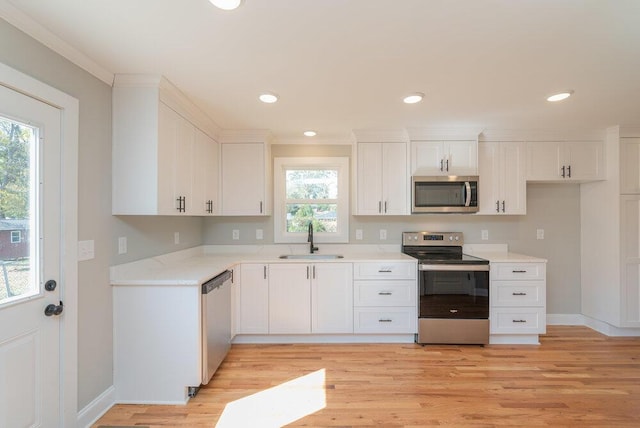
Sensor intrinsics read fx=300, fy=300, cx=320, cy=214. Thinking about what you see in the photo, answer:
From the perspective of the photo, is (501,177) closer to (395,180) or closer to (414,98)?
(395,180)

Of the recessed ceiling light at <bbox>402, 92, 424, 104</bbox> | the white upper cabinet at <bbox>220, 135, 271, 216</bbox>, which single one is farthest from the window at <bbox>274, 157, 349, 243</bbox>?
the recessed ceiling light at <bbox>402, 92, 424, 104</bbox>

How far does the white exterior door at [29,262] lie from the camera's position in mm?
1424

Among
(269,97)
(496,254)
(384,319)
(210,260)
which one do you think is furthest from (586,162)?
(210,260)

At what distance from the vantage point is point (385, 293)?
3.11m

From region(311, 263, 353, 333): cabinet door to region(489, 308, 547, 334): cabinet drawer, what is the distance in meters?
1.47

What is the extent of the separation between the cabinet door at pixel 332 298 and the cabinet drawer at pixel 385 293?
9 cm

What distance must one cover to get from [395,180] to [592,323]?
114 inches

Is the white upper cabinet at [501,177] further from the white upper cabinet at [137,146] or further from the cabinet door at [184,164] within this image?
the white upper cabinet at [137,146]

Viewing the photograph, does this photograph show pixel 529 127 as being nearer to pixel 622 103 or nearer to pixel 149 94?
pixel 622 103

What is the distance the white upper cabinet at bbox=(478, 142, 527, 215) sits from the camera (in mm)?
3334

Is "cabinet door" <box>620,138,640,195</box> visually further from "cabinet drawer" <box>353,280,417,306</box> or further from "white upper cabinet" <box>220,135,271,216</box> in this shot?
"white upper cabinet" <box>220,135,271,216</box>

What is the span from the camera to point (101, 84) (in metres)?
1.99

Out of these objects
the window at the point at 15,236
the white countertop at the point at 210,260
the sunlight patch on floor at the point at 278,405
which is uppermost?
the window at the point at 15,236

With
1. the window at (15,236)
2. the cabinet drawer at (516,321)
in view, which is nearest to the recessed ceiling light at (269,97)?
the window at (15,236)
